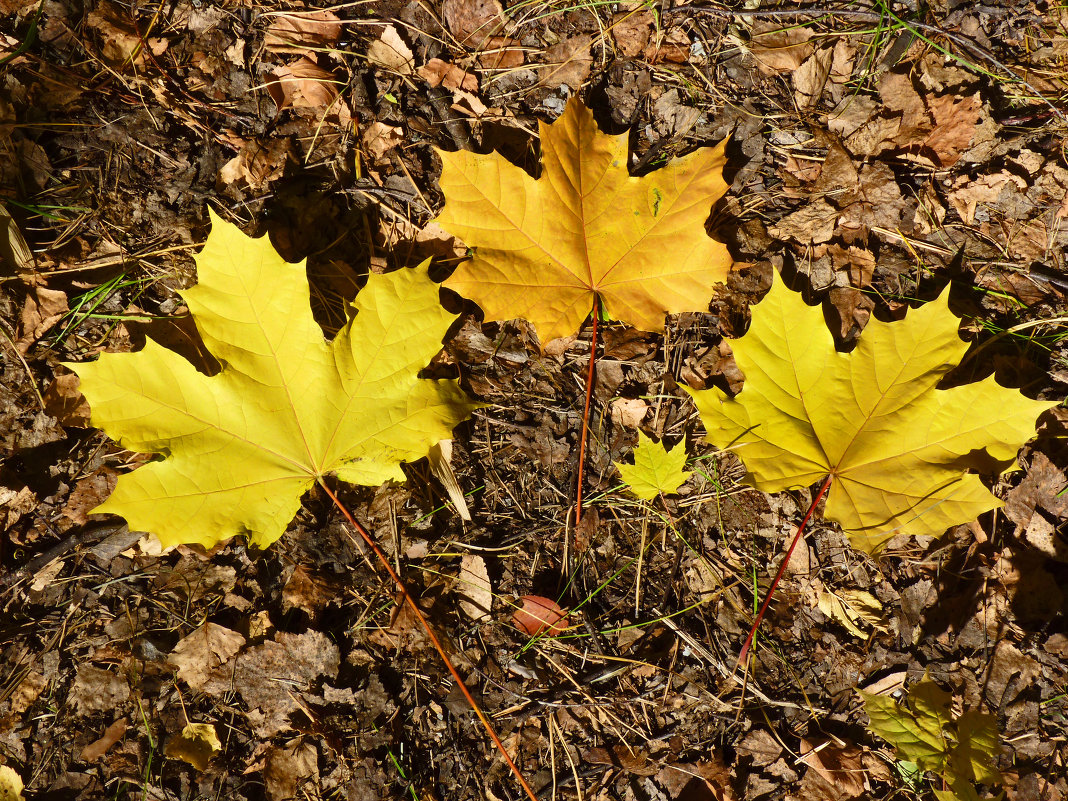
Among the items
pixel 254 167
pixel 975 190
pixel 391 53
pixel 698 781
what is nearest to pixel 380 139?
pixel 391 53

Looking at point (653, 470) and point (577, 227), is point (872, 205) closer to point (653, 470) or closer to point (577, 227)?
point (577, 227)

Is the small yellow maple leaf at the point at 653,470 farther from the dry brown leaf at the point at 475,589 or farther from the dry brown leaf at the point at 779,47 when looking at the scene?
the dry brown leaf at the point at 779,47

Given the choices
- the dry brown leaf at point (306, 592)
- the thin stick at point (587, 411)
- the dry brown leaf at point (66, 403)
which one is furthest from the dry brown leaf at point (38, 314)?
the thin stick at point (587, 411)

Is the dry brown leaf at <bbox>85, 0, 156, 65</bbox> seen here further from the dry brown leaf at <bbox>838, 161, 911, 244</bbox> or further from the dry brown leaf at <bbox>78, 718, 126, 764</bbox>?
the dry brown leaf at <bbox>838, 161, 911, 244</bbox>

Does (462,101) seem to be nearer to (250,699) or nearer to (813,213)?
(813,213)

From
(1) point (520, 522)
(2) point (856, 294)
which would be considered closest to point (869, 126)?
(2) point (856, 294)
